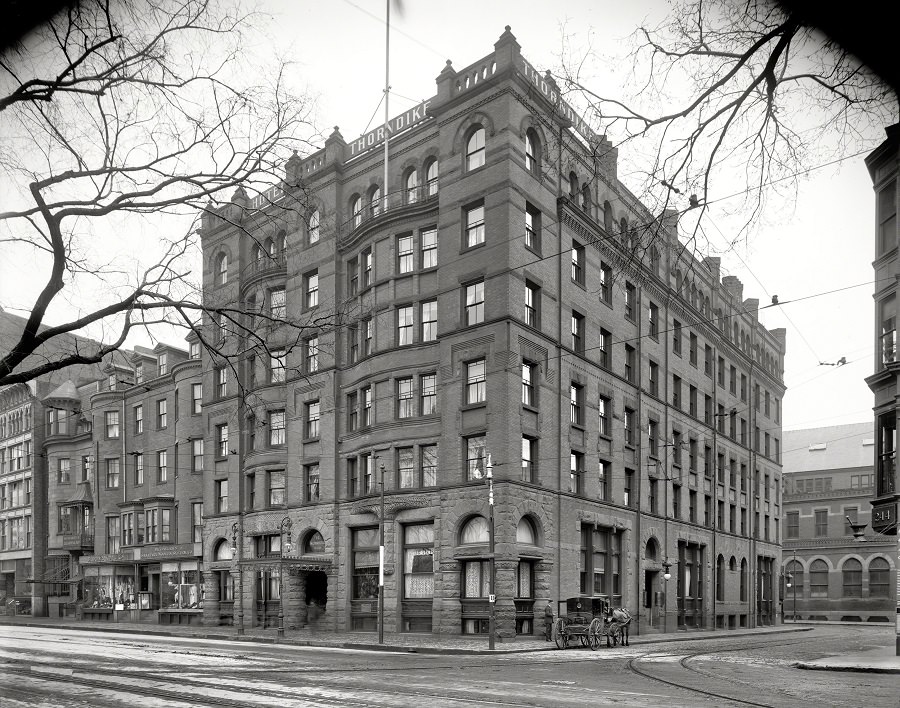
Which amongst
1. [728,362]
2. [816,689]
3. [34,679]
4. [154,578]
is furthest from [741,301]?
[34,679]

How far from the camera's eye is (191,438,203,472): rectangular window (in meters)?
53.9

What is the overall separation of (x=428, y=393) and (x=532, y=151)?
11.2 m

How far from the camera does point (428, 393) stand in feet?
123

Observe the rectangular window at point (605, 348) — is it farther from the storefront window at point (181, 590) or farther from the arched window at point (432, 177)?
the storefront window at point (181, 590)

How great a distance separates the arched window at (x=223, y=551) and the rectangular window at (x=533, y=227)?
23.3 metres

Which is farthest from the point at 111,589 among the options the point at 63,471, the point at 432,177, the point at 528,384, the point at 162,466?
the point at 432,177

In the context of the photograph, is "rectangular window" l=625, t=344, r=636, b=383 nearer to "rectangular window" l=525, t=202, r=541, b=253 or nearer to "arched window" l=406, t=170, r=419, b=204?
"rectangular window" l=525, t=202, r=541, b=253

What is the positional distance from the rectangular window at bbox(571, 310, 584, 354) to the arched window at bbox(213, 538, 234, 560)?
21446mm

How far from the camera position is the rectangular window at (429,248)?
38684 millimetres

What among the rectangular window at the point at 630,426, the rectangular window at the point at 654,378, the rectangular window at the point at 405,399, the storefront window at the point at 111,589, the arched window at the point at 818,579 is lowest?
the arched window at the point at 818,579

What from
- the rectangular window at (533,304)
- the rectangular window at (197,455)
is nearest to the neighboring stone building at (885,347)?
the rectangular window at (533,304)

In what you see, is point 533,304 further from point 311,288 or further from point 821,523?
point 821,523

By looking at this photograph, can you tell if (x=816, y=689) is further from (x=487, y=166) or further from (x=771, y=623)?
(x=771, y=623)

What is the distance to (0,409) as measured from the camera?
74062mm
